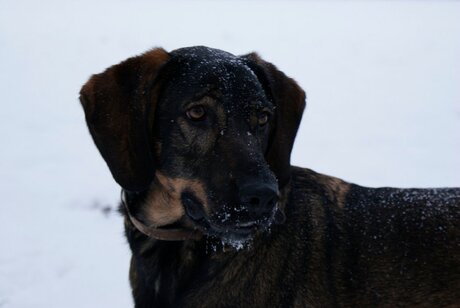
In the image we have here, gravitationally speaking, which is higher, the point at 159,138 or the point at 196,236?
the point at 159,138

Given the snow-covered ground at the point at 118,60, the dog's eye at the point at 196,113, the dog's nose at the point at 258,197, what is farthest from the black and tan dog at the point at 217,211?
the snow-covered ground at the point at 118,60

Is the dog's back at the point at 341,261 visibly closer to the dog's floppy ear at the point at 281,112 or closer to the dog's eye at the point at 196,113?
the dog's floppy ear at the point at 281,112

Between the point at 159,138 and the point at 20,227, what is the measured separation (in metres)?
3.55

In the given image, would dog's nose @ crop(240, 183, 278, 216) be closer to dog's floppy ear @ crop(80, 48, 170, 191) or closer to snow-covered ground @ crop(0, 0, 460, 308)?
dog's floppy ear @ crop(80, 48, 170, 191)

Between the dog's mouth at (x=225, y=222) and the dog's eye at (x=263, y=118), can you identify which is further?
the dog's eye at (x=263, y=118)

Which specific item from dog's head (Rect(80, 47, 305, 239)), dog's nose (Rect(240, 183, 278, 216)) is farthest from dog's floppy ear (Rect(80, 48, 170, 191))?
dog's nose (Rect(240, 183, 278, 216))

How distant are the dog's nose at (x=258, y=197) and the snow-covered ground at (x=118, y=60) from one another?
9.12 ft

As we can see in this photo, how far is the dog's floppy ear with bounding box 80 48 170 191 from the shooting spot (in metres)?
3.06

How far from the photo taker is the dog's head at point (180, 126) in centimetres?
297

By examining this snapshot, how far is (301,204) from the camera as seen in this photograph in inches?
134

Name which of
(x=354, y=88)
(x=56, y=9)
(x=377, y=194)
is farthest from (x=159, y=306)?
(x=56, y=9)

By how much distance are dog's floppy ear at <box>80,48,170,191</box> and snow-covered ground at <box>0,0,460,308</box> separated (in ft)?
7.71

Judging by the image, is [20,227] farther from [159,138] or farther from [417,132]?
[417,132]

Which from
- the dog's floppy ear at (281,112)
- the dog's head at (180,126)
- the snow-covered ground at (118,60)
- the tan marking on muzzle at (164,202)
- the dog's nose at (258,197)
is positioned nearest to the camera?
the dog's nose at (258,197)
